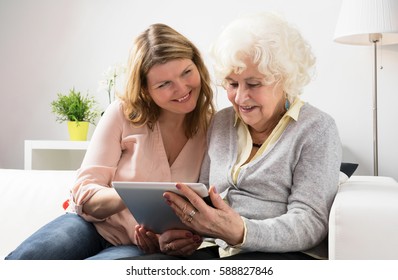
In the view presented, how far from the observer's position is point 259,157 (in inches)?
58.6

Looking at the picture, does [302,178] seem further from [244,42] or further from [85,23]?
[85,23]

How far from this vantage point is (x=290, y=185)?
145cm

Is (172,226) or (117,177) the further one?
(117,177)

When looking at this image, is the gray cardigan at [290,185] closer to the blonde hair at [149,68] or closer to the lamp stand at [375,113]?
the blonde hair at [149,68]

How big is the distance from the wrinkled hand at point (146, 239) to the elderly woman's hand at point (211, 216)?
0.63 ft

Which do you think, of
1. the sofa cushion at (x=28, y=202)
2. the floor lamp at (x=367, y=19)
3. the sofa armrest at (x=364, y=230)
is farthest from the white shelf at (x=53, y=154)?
the sofa armrest at (x=364, y=230)

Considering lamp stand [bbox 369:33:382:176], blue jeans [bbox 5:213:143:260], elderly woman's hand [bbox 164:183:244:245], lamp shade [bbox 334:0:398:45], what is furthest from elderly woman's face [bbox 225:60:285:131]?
lamp stand [bbox 369:33:382:176]

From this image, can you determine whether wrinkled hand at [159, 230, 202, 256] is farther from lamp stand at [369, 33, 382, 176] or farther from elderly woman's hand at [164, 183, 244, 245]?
lamp stand at [369, 33, 382, 176]

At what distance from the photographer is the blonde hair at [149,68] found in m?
1.63

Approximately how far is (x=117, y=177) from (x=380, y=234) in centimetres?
68

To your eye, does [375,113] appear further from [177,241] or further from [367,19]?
[177,241]

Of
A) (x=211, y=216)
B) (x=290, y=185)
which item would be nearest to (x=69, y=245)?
(x=211, y=216)

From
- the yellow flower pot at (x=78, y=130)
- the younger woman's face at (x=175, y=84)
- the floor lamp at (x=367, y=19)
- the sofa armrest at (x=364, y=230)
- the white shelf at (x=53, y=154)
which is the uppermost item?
the floor lamp at (x=367, y=19)
